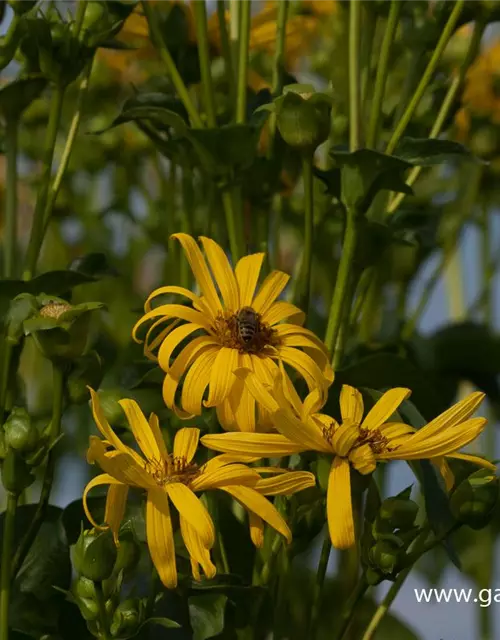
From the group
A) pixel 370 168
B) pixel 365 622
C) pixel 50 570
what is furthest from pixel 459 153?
pixel 365 622

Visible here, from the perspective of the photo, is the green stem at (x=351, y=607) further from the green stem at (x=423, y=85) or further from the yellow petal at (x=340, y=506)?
the green stem at (x=423, y=85)

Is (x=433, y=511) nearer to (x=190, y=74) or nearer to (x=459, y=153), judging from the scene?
(x=459, y=153)

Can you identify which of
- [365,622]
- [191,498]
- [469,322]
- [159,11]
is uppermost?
[159,11]

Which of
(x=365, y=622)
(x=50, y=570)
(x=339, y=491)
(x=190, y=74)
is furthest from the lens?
(x=365, y=622)

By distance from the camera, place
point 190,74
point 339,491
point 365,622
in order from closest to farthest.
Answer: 1. point 339,491
2. point 190,74
3. point 365,622

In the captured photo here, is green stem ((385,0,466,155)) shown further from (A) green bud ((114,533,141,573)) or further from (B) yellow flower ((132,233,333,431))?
(A) green bud ((114,533,141,573))

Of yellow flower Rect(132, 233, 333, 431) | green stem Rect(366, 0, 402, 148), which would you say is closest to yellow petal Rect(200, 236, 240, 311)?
yellow flower Rect(132, 233, 333, 431)

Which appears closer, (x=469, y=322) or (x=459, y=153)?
(x=459, y=153)
